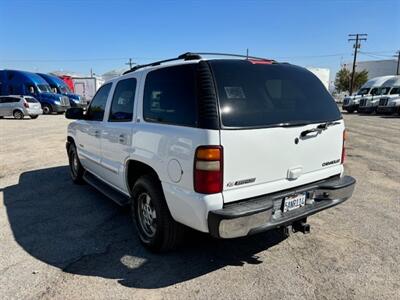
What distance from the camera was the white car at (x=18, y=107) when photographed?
68.3 ft

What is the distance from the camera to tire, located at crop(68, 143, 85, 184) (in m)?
5.77

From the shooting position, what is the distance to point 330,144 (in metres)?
3.33

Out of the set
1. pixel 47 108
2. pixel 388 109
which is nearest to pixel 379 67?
pixel 388 109

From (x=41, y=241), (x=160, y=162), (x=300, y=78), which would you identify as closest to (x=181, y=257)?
(x=160, y=162)

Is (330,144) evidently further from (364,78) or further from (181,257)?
(364,78)

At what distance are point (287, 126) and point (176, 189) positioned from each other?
1.14 meters

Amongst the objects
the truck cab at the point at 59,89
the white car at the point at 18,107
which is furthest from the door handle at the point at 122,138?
the truck cab at the point at 59,89

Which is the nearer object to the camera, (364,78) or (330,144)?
(330,144)

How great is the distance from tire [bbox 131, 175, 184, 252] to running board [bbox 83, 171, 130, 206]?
0.31 m

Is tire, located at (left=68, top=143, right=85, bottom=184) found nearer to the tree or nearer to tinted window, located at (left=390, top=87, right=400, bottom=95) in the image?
tinted window, located at (left=390, top=87, right=400, bottom=95)

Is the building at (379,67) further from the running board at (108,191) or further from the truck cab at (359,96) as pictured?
the running board at (108,191)

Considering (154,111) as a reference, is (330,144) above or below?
below

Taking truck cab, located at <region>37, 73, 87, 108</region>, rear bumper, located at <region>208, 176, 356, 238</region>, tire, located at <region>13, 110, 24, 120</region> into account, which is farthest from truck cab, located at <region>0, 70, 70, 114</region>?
rear bumper, located at <region>208, 176, 356, 238</region>

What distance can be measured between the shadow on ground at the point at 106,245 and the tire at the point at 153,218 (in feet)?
0.53
